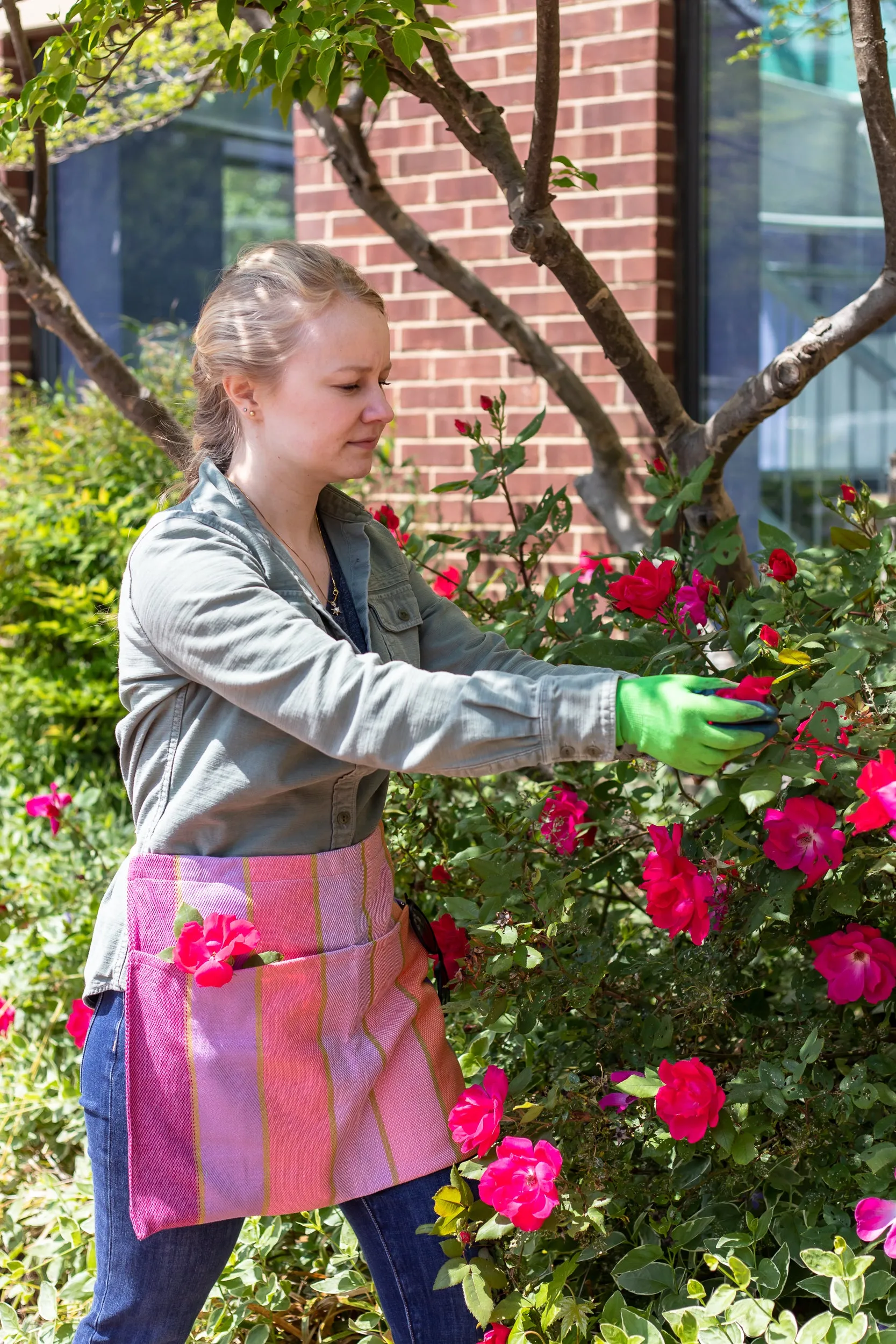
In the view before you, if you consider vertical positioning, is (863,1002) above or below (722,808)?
below

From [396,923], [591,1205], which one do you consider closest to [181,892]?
[396,923]

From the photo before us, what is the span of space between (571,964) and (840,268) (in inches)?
101

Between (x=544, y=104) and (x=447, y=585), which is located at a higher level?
(x=544, y=104)

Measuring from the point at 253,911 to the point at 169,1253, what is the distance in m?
0.42

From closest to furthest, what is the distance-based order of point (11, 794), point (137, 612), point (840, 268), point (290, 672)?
point (290, 672), point (137, 612), point (840, 268), point (11, 794)

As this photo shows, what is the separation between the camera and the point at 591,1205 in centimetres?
168

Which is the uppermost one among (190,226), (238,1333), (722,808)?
(190,226)

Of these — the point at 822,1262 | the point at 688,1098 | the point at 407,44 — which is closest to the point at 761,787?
the point at 688,1098

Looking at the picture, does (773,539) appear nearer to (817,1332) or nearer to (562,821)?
(562,821)

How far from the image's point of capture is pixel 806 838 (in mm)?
1613

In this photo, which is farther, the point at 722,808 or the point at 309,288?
the point at 309,288

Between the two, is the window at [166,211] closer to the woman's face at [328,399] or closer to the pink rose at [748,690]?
the woman's face at [328,399]

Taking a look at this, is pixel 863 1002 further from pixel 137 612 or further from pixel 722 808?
pixel 137 612

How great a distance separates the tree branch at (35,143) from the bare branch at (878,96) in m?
1.47
